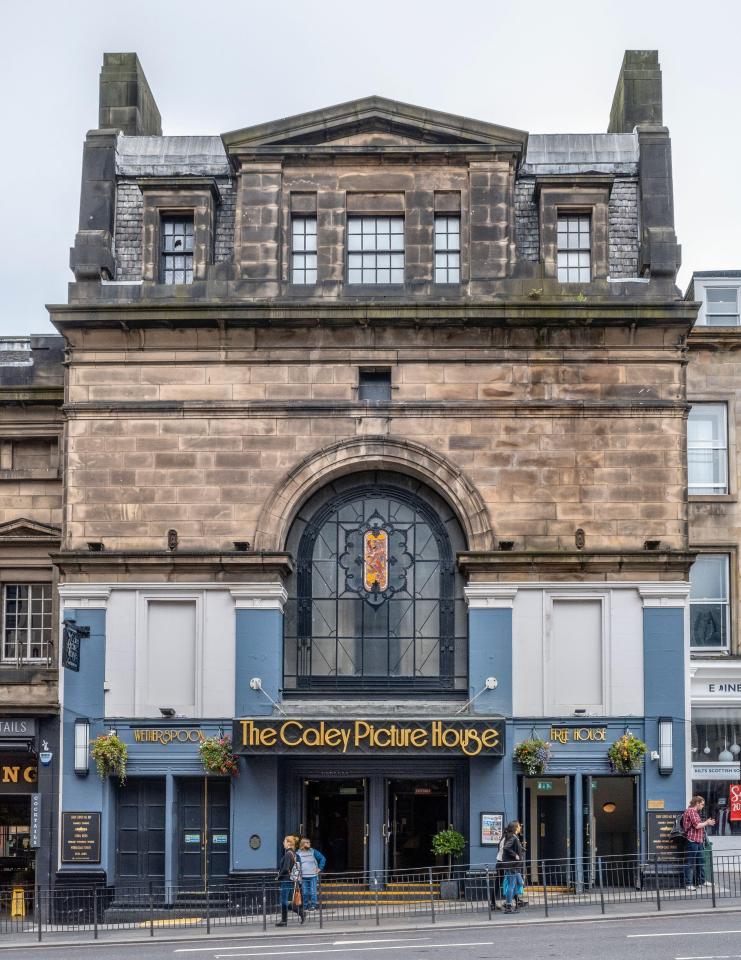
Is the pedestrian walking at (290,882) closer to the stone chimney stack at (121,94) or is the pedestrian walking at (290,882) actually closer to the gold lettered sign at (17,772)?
the gold lettered sign at (17,772)

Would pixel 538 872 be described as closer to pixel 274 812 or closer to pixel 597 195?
pixel 274 812

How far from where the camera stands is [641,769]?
3438 centimetres

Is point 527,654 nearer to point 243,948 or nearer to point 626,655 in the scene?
point 626,655

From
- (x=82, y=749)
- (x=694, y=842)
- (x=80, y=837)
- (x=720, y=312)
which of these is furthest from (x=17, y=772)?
(x=720, y=312)

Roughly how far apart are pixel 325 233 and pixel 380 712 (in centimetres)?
1027

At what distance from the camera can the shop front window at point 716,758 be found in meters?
40.0

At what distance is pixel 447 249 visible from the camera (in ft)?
120

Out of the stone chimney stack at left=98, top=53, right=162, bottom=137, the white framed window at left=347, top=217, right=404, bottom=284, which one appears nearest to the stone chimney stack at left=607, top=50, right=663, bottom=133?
the white framed window at left=347, top=217, right=404, bottom=284

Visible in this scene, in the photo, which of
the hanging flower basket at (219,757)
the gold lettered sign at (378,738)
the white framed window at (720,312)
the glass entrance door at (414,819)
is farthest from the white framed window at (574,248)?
the hanging flower basket at (219,757)

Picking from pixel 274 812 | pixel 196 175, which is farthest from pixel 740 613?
pixel 196 175

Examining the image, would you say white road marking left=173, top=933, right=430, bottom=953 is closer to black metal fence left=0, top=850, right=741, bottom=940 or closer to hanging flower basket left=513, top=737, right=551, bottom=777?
black metal fence left=0, top=850, right=741, bottom=940

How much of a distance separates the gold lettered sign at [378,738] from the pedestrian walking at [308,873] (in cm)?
202

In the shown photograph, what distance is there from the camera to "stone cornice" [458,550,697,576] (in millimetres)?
34875

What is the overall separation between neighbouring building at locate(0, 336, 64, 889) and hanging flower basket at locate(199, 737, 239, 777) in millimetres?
3424
